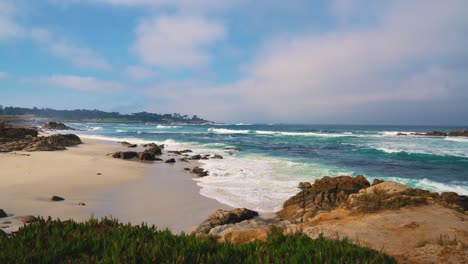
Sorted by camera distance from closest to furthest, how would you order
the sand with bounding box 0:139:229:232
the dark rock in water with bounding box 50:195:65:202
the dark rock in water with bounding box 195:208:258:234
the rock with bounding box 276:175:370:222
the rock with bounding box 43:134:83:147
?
the dark rock in water with bounding box 195:208:258:234
the sand with bounding box 0:139:229:232
the rock with bounding box 276:175:370:222
the dark rock in water with bounding box 50:195:65:202
the rock with bounding box 43:134:83:147

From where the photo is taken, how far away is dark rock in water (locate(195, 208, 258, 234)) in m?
8.12

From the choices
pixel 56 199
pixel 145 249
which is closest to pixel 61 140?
pixel 56 199

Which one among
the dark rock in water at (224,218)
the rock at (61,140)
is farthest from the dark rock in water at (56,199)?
the rock at (61,140)

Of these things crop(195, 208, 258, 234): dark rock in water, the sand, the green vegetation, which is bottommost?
the sand

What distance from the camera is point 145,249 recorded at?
3.39 metres

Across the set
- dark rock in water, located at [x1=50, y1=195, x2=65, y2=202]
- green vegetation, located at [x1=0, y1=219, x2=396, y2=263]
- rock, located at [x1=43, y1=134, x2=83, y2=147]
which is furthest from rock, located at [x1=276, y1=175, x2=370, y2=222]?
rock, located at [x1=43, y1=134, x2=83, y2=147]

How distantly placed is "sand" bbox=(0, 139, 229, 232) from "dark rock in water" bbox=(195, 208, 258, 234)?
1.93 feet

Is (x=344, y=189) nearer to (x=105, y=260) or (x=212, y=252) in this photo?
(x=212, y=252)

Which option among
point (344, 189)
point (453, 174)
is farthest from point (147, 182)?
point (453, 174)

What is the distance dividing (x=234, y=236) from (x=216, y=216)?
9.64 ft

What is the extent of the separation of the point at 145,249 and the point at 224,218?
532cm

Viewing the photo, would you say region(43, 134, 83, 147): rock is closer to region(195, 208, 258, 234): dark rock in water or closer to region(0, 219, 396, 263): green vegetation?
region(195, 208, 258, 234): dark rock in water

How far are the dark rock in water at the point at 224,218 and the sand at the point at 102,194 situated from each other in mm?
590

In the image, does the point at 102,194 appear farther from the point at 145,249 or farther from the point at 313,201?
the point at 145,249
